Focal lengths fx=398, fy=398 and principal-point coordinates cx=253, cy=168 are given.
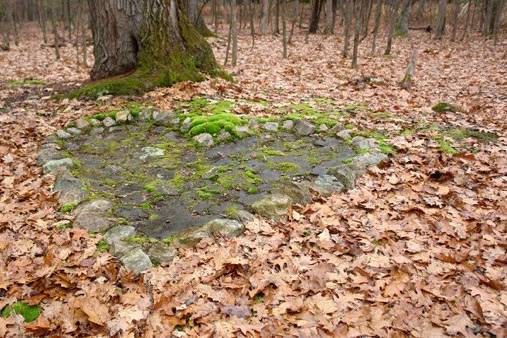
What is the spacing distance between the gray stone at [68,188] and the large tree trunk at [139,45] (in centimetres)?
328

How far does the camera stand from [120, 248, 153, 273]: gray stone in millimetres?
3709

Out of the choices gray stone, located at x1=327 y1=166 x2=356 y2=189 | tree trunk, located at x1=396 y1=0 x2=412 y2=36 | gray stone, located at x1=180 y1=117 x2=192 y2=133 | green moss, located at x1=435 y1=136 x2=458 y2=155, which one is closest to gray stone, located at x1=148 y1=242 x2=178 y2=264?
gray stone, located at x1=327 y1=166 x2=356 y2=189

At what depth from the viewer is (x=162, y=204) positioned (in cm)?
480

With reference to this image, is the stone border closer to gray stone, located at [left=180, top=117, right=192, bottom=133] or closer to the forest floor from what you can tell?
gray stone, located at [left=180, top=117, right=192, bottom=133]

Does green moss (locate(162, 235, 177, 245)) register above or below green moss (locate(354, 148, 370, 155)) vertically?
below

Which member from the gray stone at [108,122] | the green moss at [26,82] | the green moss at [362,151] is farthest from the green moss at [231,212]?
the green moss at [26,82]

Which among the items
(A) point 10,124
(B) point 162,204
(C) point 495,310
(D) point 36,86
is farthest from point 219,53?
(C) point 495,310

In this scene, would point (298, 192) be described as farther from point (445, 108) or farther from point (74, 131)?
point (445, 108)

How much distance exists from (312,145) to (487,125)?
11.5 feet

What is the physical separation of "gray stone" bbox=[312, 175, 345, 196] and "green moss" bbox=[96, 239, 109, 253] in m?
2.57

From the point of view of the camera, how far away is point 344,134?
21.9 ft

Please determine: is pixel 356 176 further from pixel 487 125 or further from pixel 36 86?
pixel 36 86

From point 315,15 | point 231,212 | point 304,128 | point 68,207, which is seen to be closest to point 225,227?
point 231,212

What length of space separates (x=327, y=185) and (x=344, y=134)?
69.6 inches
